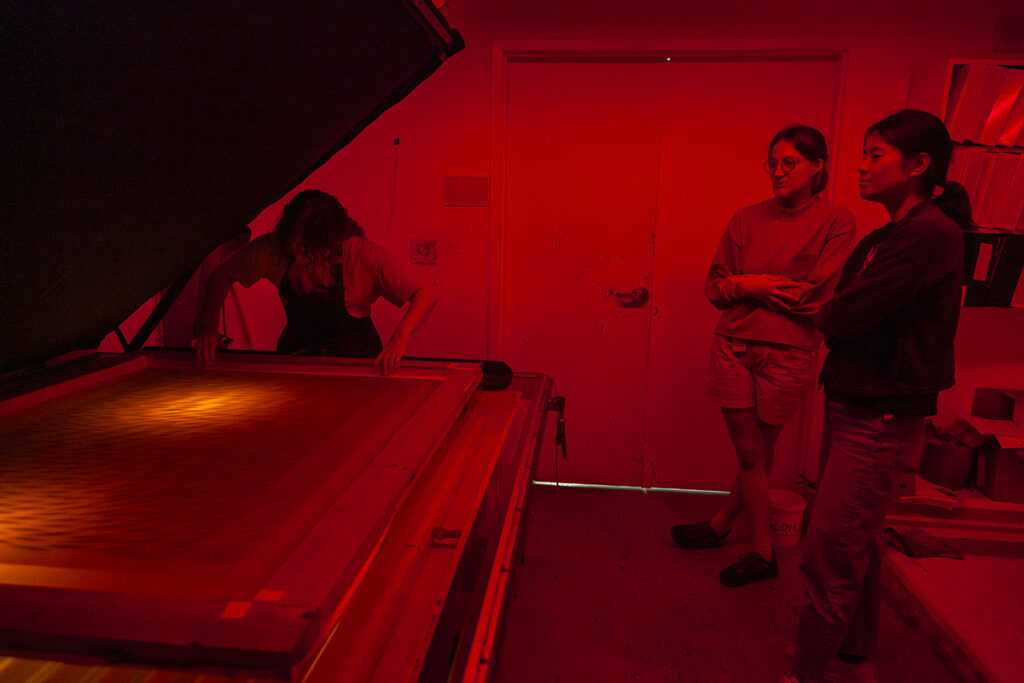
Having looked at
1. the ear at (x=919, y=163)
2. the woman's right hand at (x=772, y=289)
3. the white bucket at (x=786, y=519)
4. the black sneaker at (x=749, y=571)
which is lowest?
the black sneaker at (x=749, y=571)

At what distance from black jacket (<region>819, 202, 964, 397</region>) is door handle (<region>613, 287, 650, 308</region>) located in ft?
4.62

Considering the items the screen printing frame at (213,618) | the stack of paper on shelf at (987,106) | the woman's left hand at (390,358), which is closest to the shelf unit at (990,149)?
the stack of paper on shelf at (987,106)

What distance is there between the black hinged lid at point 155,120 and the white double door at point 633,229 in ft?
6.01

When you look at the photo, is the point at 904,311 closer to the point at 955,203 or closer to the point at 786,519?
the point at 955,203

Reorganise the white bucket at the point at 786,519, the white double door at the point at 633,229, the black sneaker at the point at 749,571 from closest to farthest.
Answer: the black sneaker at the point at 749,571, the white bucket at the point at 786,519, the white double door at the point at 633,229

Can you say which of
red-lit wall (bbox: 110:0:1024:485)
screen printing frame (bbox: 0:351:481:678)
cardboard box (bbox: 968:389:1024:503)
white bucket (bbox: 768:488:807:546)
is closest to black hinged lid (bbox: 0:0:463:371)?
screen printing frame (bbox: 0:351:481:678)

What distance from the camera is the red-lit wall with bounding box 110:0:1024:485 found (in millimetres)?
2525

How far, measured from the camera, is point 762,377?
2121 mm

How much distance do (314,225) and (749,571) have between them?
183cm

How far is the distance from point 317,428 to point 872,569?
1.40m

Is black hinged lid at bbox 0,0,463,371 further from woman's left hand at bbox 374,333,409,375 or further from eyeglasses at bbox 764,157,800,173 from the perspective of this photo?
eyeglasses at bbox 764,157,800,173

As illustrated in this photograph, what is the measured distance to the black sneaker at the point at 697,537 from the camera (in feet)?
7.95

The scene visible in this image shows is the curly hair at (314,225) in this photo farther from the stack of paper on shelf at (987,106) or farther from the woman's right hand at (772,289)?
the stack of paper on shelf at (987,106)

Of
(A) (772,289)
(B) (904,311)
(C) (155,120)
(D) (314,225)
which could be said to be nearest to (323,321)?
(D) (314,225)
